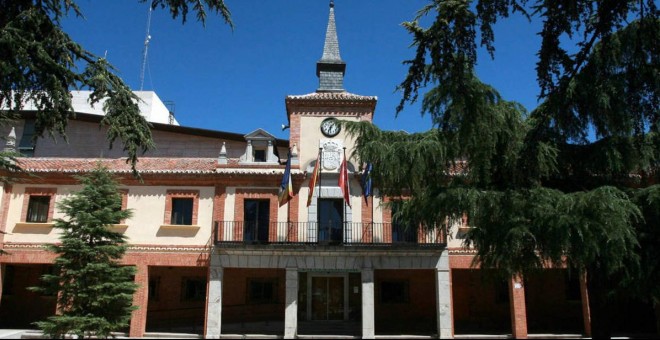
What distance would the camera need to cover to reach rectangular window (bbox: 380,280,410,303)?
23.3 meters

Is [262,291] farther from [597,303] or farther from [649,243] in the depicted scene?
[649,243]

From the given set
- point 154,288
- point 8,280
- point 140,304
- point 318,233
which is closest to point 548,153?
point 318,233

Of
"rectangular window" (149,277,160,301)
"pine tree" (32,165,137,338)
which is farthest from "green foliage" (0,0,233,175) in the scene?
"rectangular window" (149,277,160,301)

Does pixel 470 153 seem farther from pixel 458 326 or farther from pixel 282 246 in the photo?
pixel 458 326

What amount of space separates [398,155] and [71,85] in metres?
7.28

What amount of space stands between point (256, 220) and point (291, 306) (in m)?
3.55

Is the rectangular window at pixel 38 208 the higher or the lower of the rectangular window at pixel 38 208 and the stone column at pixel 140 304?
the higher

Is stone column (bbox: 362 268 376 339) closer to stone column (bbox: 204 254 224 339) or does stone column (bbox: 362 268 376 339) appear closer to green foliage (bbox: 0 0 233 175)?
stone column (bbox: 204 254 224 339)

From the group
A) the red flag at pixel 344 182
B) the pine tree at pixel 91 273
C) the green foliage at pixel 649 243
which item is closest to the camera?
the green foliage at pixel 649 243

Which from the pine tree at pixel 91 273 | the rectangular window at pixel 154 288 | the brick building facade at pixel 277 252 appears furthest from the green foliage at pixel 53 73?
the rectangular window at pixel 154 288

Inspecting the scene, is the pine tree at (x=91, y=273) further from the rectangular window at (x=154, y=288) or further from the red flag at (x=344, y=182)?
the red flag at (x=344, y=182)

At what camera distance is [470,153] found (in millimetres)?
10742

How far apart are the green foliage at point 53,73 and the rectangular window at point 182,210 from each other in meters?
11.9

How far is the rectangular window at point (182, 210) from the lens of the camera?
2098 cm
